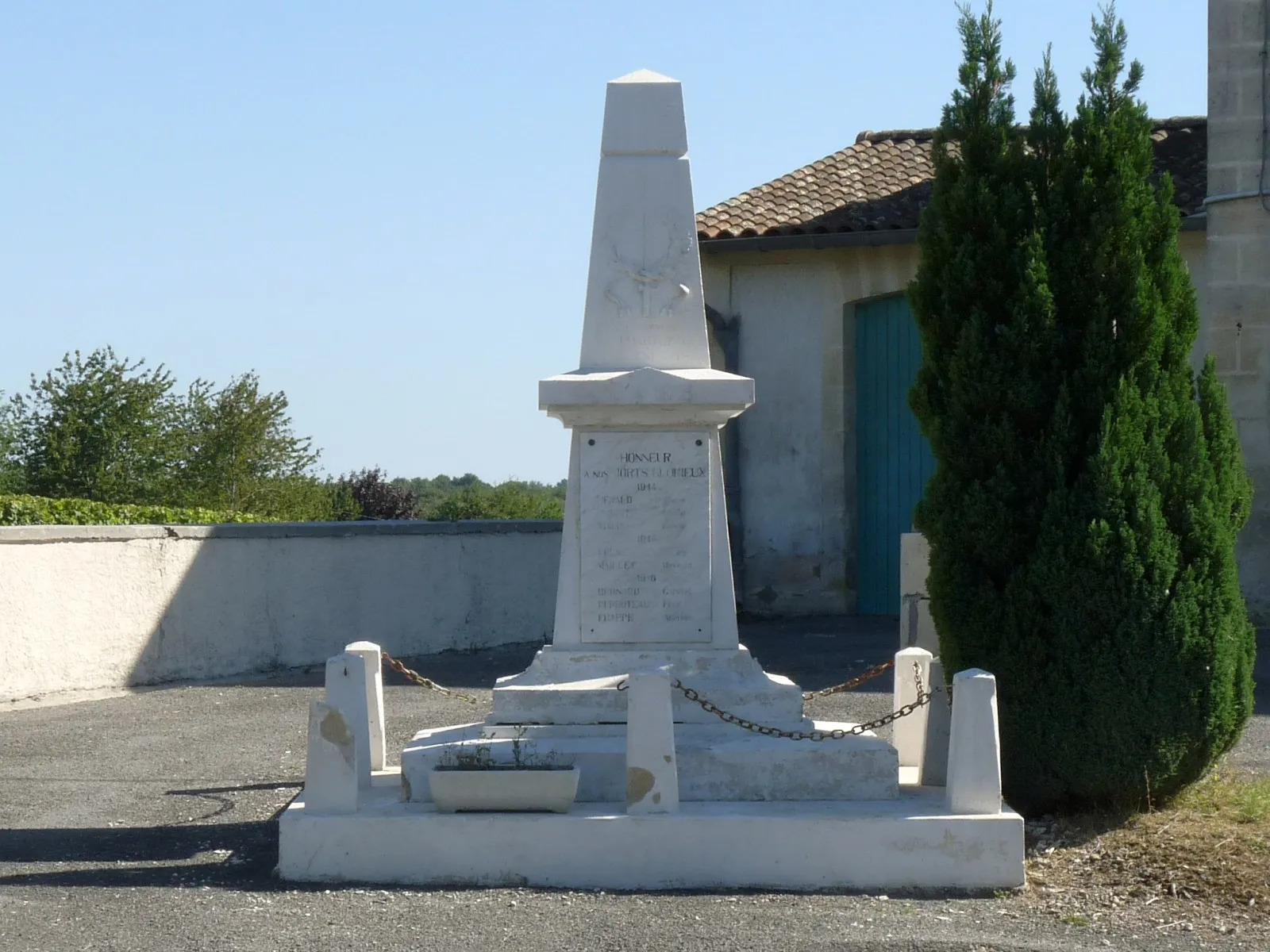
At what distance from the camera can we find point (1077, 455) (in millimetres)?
6656

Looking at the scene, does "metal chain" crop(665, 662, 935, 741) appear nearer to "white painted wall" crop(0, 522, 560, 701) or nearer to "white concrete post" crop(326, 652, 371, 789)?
"white concrete post" crop(326, 652, 371, 789)

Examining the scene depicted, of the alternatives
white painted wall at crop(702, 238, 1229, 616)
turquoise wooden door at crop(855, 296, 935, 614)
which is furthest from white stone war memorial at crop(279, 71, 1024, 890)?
turquoise wooden door at crop(855, 296, 935, 614)

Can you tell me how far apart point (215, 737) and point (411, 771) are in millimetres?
3782

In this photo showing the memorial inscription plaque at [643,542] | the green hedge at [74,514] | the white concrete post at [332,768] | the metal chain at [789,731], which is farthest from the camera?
the green hedge at [74,514]

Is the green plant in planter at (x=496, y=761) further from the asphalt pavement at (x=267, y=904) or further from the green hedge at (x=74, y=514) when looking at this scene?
the green hedge at (x=74, y=514)

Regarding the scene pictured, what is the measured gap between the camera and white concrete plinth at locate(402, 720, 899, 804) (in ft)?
20.2

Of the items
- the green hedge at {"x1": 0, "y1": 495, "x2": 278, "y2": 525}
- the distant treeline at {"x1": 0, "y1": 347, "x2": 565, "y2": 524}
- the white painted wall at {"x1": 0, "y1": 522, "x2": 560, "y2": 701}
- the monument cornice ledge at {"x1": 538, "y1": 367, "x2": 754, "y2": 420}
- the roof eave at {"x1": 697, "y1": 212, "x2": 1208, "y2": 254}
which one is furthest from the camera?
the distant treeline at {"x1": 0, "y1": 347, "x2": 565, "y2": 524}

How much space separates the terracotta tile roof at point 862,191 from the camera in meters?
15.3

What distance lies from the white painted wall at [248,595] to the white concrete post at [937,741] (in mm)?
7076

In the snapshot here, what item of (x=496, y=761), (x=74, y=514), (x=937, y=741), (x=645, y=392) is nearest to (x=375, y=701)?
(x=496, y=761)

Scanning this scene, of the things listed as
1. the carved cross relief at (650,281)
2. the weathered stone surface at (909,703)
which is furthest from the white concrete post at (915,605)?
the carved cross relief at (650,281)

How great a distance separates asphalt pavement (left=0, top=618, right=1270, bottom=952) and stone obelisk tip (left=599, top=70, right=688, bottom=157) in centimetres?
328

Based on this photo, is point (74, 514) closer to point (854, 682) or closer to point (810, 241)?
point (810, 241)

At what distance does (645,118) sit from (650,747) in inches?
113
